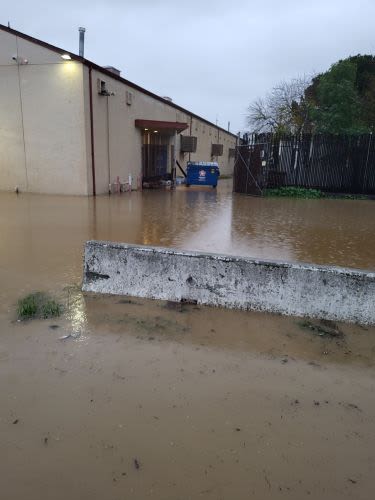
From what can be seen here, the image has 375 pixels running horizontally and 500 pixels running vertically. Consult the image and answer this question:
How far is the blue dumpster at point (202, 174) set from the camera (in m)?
18.8

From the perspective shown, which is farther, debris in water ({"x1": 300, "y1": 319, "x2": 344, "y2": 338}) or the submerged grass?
the submerged grass

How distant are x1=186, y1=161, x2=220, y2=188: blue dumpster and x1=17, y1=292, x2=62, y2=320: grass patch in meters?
15.4

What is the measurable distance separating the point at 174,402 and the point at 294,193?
14.1m

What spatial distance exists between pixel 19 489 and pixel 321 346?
8.44ft

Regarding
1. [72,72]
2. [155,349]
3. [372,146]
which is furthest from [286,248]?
Result: [372,146]

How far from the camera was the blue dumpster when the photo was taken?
1881cm

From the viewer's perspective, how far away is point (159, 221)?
29.5 ft

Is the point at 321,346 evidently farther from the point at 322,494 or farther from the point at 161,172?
A: the point at 161,172

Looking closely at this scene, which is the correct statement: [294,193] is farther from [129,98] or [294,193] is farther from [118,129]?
[129,98]

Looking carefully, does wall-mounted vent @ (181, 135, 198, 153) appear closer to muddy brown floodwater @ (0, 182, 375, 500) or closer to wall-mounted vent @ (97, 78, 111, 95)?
wall-mounted vent @ (97, 78, 111, 95)

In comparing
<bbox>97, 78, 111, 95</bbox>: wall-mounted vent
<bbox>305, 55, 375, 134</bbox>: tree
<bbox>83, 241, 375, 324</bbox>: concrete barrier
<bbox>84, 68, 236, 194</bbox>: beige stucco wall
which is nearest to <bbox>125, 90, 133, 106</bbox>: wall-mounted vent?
<bbox>84, 68, 236, 194</bbox>: beige stucco wall

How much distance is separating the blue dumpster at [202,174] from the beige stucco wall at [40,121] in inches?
270

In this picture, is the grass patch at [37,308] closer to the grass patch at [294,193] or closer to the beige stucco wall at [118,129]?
the beige stucco wall at [118,129]

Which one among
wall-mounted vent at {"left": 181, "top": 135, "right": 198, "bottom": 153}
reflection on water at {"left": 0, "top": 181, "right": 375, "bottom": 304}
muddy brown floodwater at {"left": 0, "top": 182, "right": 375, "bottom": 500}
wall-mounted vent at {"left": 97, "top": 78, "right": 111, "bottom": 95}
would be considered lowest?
muddy brown floodwater at {"left": 0, "top": 182, "right": 375, "bottom": 500}
